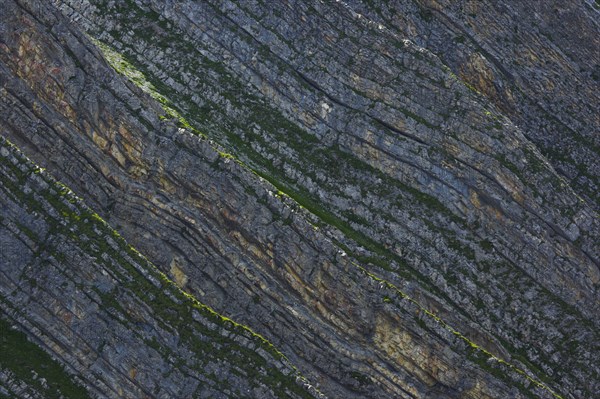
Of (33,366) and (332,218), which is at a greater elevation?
(332,218)

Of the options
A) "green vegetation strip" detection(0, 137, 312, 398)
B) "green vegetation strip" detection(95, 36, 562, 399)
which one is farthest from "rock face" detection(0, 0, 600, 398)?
"green vegetation strip" detection(95, 36, 562, 399)

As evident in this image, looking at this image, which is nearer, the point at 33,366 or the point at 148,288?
the point at 33,366

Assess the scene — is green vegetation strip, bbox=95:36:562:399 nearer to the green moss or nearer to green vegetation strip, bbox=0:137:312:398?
green vegetation strip, bbox=0:137:312:398

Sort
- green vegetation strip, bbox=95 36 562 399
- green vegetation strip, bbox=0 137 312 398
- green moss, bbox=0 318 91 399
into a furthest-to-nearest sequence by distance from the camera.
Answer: green vegetation strip, bbox=95 36 562 399, green vegetation strip, bbox=0 137 312 398, green moss, bbox=0 318 91 399

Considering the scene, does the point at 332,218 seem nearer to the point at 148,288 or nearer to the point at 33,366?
the point at 148,288

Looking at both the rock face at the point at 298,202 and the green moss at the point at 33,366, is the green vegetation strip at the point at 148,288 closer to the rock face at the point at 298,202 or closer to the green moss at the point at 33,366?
the rock face at the point at 298,202

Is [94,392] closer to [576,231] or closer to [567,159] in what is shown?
[576,231]

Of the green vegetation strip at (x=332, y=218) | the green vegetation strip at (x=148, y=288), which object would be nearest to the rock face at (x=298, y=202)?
the green vegetation strip at (x=148, y=288)

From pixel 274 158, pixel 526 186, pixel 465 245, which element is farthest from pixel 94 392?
pixel 526 186

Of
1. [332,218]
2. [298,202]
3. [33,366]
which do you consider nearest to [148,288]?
[33,366]
